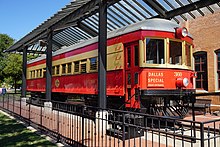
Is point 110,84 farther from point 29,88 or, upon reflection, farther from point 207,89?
point 29,88

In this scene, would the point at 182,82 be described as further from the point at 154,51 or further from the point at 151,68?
the point at 154,51

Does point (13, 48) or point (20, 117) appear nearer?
point (20, 117)

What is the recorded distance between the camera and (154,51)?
779cm

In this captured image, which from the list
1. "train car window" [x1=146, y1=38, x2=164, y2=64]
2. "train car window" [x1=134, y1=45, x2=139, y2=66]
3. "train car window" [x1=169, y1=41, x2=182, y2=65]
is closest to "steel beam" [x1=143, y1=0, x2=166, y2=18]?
"train car window" [x1=169, y1=41, x2=182, y2=65]

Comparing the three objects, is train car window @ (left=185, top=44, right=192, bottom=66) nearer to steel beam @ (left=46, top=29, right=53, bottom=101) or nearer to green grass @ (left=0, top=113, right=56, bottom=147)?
green grass @ (left=0, top=113, right=56, bottom=147)

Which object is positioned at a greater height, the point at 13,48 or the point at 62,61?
the point at 13,48

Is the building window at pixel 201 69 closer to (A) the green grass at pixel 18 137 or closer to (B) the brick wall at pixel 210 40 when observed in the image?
(B) the brick wall at pixel 210 40

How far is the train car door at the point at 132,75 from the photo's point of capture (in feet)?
24.9

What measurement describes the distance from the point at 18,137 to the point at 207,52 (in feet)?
35.4

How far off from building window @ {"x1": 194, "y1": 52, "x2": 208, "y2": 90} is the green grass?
393 inches

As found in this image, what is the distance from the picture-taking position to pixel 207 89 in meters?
13.5

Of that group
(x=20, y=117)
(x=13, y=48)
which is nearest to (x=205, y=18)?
(x=20, y=117)

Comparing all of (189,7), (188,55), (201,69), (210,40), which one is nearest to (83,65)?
(188,55)

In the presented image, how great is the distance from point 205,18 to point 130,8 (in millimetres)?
5149
